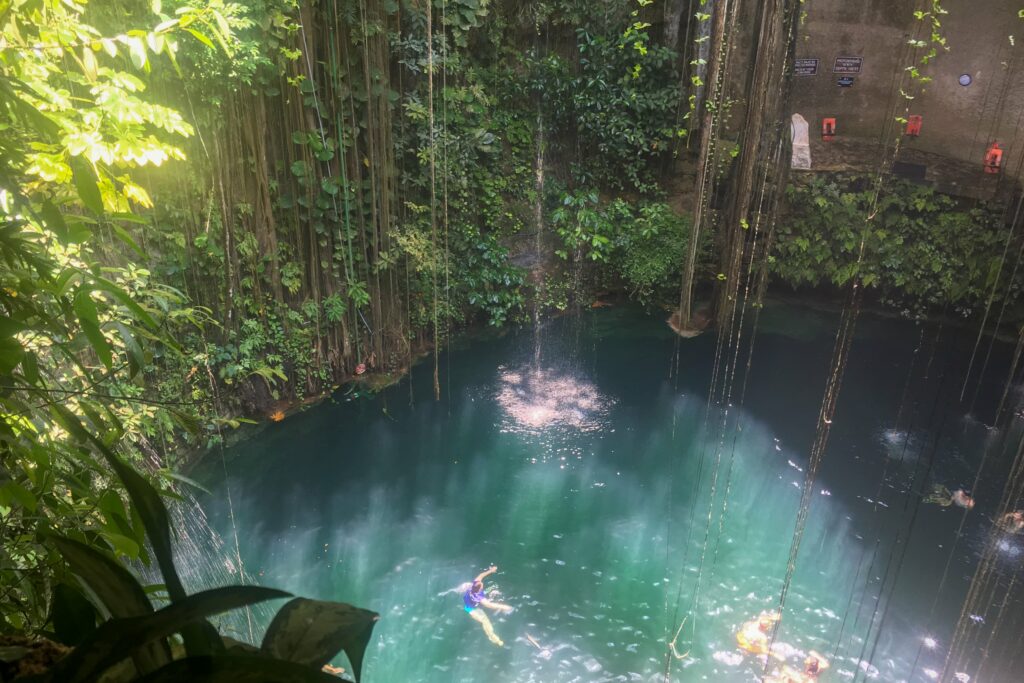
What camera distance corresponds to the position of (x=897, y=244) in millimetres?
7023

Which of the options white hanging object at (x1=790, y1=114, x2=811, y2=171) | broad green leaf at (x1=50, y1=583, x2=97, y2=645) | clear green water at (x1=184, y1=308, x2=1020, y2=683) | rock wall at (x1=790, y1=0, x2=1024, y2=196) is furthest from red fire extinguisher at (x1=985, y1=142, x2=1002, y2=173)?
broad green leaf at (x1=50, y1=583, x2=97, y2=645)

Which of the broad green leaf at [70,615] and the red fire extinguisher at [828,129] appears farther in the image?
the red fire extinguisher at [828,129]

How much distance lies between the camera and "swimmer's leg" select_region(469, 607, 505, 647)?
13.4 feet

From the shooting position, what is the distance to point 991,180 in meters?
6.65

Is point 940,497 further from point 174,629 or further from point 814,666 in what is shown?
point 174,629

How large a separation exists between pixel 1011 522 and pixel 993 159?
3887 millimetres

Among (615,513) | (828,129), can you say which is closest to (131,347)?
(615,513)

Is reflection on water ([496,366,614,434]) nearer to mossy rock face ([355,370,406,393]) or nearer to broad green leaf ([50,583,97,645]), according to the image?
mossy rock face ([355,370,406,393])

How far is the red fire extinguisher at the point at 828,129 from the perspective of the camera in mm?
7227

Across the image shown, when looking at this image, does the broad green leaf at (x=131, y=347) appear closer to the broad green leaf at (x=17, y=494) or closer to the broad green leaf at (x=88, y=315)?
the broad green leaf at (x=88, y=315)

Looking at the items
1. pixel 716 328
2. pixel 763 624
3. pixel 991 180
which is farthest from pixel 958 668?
pixel 991 180

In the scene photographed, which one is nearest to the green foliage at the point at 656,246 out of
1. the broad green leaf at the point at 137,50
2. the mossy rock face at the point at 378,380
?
the mossy rock face at the point at 378,380

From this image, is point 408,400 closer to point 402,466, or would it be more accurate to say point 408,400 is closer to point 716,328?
point 402,466

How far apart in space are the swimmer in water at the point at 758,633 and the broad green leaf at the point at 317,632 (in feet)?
14.4
